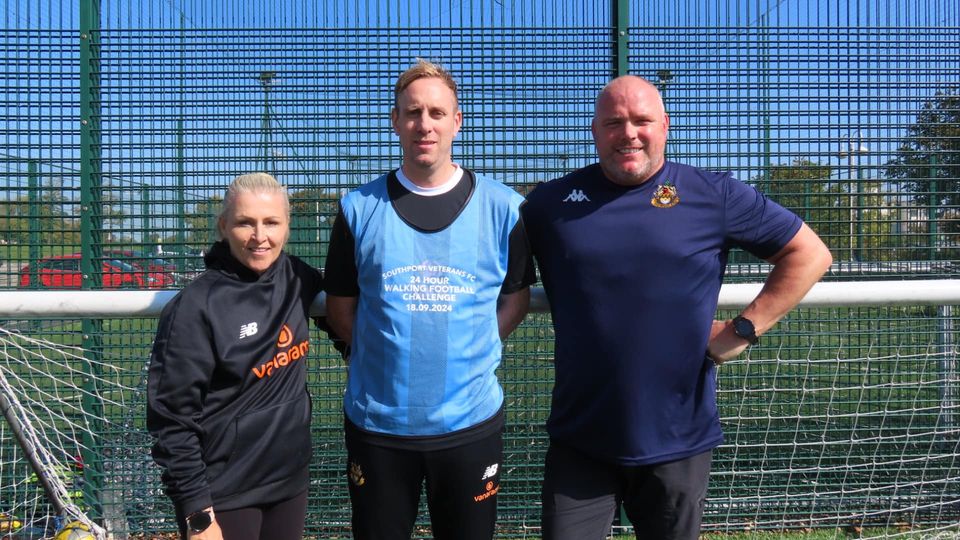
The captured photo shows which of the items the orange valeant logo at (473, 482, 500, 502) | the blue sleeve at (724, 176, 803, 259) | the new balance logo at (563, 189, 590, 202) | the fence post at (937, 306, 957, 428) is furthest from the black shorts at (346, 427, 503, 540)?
the fence post at (937, 306, 957, 428)

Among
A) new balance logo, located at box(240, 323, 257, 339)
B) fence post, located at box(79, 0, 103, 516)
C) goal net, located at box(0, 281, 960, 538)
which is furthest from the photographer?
fence post, located at box(79, 0, 103, 516)

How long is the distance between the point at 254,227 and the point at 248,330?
32 centimetres

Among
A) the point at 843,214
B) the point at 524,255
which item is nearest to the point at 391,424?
the point at 524,255

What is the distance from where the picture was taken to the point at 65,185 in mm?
4699

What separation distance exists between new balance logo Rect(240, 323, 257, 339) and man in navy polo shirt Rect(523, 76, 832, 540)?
97 centimetres

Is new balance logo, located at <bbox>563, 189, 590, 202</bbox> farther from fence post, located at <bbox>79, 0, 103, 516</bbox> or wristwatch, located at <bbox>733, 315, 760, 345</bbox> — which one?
fence post, located at <bbox>79, 0, 103, 516</bbox>

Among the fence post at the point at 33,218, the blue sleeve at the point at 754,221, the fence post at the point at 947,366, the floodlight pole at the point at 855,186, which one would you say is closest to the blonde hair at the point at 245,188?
the blue sleeve at the point at 754,221

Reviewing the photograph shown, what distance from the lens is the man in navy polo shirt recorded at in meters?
2.22

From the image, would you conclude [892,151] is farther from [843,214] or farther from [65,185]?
[65,185]

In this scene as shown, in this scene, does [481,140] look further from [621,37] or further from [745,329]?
[745,329]

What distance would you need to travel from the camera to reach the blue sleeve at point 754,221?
2283 mm

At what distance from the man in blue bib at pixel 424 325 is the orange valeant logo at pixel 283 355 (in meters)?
0.18

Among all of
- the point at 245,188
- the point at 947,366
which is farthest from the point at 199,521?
the point at 947,366

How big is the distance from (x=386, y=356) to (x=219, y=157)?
3.08 metres
